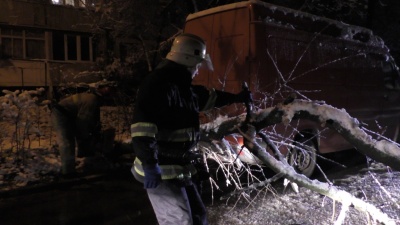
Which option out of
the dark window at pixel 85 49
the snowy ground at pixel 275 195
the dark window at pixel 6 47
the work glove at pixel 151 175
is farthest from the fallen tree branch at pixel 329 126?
Result: the dark window at pixel 85 49

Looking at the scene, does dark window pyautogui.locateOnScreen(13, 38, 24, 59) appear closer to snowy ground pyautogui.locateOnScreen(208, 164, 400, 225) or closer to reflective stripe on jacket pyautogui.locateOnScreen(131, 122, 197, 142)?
snowy ground pyautogui.locateOnScreen(208, 164, 400, 225)

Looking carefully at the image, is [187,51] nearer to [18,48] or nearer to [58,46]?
[18,48]

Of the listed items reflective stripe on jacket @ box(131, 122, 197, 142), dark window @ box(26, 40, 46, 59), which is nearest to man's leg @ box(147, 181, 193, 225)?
reflective stripe on jacket @ box(131, 122, 197, 142)

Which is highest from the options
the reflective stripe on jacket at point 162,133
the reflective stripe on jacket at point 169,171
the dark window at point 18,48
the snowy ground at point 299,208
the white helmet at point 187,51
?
the dark window at point 18,48

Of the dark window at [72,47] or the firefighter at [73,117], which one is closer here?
the firefighter at [73,117]

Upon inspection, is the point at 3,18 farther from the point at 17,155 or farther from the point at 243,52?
the point at 243,52

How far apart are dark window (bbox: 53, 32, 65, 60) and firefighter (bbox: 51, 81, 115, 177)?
1620 cm

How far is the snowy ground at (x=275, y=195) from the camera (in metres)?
4.37

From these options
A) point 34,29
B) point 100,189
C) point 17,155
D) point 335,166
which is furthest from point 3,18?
point 335,166

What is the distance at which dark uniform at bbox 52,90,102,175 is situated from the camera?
6.12m

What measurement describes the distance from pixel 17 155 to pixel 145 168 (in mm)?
5045

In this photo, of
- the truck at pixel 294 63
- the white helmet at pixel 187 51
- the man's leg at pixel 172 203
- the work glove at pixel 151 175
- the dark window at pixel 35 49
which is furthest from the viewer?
the dark window at pixel 35 49

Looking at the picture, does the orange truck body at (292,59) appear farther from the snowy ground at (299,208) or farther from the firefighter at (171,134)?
the firefighter at (171,134)

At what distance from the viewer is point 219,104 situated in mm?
3318
